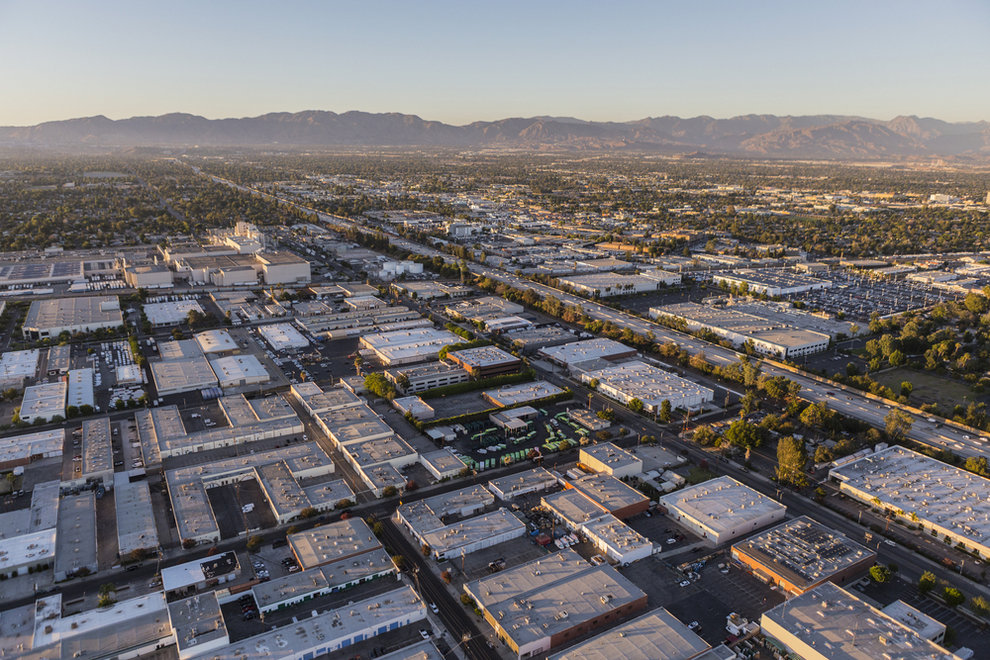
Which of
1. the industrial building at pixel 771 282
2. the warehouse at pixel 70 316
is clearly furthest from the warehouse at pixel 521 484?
the industrial building at pixel 771 282

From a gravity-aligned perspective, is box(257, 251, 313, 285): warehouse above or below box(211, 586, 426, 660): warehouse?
above

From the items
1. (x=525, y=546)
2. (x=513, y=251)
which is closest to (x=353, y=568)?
(x=525, y=546)

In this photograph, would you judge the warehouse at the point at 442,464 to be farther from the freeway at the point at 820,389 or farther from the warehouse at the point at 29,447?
the freeway at the point at 820,389

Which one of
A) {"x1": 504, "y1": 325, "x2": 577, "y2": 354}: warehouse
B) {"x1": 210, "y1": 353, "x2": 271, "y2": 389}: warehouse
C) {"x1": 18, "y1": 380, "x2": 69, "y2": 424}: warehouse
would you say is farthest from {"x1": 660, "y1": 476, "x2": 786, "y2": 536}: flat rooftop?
{"x1": 18, "y1": 380, "x2": 69, "y2": 424}: warehouse

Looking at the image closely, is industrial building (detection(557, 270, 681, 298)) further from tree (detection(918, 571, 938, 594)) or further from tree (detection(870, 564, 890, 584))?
tree (detection(918, 571, 938, 594))

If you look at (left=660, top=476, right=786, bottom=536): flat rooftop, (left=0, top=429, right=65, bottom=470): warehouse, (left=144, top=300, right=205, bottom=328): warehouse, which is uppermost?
(left=144, top=300, right=205, bottom=328): warehouse
